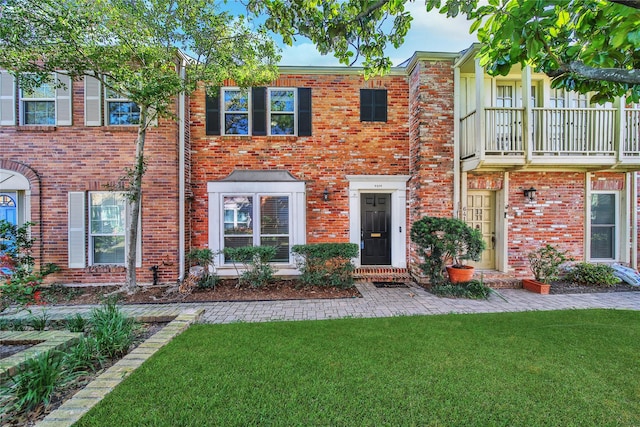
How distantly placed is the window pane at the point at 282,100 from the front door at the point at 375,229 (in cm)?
310

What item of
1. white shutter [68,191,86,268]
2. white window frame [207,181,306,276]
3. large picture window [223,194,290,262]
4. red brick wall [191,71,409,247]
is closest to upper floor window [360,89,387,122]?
red brick wall [191,71,409,247]

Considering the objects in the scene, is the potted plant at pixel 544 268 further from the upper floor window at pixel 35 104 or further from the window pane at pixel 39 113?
the window pane at pixel 39 113

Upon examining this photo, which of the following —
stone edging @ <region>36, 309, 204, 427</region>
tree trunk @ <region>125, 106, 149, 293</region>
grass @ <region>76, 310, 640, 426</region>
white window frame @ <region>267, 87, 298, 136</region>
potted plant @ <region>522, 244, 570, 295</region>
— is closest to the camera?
stone edging @ <region>36, 309, 204, 427</region>

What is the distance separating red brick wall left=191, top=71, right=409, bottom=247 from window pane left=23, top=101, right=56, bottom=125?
3.15 meters

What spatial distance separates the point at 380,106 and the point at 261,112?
125 inches

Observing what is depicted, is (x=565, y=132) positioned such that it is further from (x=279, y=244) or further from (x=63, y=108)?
(x=63, y=108)

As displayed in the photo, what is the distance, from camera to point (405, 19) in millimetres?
4035

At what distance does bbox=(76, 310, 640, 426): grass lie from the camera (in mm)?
2340

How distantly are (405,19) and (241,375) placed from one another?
4.94 m

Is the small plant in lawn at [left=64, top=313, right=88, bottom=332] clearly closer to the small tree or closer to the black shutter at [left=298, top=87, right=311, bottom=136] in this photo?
the small tree

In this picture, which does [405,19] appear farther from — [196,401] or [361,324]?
[196,401]

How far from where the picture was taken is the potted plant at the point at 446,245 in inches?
245

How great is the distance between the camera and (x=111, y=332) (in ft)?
11.6

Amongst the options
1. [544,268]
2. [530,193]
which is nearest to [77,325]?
[544,268]
